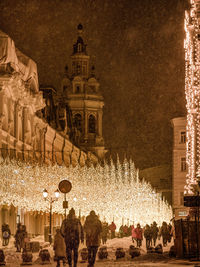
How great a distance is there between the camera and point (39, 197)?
5200 cm

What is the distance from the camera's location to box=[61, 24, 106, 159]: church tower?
11912 cm

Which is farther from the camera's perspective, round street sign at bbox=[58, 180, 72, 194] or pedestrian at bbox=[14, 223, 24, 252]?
pedestrian at bbox=[14, 223, 24, 252]

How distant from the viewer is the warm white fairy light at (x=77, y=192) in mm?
49031

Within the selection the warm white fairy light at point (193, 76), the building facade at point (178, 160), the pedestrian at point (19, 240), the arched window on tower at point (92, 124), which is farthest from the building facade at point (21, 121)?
the arched window on tower at point (92, 124)

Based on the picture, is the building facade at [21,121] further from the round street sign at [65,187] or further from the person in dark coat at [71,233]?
the person in dark coat at [71,233]

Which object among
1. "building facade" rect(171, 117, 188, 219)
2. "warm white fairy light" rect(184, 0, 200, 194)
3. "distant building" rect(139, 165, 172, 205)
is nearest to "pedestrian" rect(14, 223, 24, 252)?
"warm white fairy light" rect(184, 0, 200, 194)

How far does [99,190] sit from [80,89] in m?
59.7

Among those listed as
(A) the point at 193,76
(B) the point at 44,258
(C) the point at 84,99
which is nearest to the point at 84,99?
(C) the point at 84,99

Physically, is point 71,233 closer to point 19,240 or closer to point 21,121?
point 19,240

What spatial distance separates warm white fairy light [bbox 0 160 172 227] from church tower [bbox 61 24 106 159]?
41.3 metres

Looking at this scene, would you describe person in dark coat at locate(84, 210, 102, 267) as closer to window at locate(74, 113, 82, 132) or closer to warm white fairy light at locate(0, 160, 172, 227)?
warm white fairy light at locate(0, 160, 172, 227)

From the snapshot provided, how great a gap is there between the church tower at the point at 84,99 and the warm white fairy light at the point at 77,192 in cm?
4132

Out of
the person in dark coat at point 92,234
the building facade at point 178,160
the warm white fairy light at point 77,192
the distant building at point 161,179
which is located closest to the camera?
the person in dark coat at point 92,234

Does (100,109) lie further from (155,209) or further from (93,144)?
(155,209)
